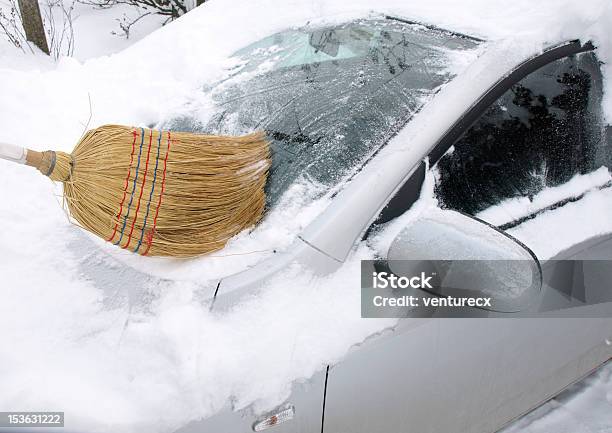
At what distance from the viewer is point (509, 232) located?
1.72m

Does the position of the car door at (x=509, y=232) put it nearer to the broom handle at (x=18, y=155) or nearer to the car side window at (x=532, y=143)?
Result: the car side window at (x=532, y=143)

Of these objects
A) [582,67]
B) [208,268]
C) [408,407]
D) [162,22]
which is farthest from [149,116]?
[162,22]

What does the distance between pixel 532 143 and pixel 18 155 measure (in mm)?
1458

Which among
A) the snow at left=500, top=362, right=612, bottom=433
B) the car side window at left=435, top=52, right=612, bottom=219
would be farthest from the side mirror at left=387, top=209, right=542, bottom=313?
the snow at left=500, top=362, right=612, bottom=433

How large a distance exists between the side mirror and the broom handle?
0.95 metres

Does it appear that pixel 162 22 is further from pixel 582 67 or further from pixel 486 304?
pixel 486 304

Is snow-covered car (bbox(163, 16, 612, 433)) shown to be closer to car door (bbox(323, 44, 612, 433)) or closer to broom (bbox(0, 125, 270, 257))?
car door (bbox(323, 44, 612, 433))

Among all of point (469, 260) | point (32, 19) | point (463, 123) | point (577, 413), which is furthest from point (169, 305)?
point (32, 19)

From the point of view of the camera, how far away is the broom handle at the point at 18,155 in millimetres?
1500

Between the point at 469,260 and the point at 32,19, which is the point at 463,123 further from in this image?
the point at 32,19

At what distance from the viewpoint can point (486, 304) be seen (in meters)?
1.42

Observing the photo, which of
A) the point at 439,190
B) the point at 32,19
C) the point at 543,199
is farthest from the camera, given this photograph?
the point at 32,19

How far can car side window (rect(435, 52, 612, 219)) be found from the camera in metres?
1.69

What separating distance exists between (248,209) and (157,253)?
0.28 meters
